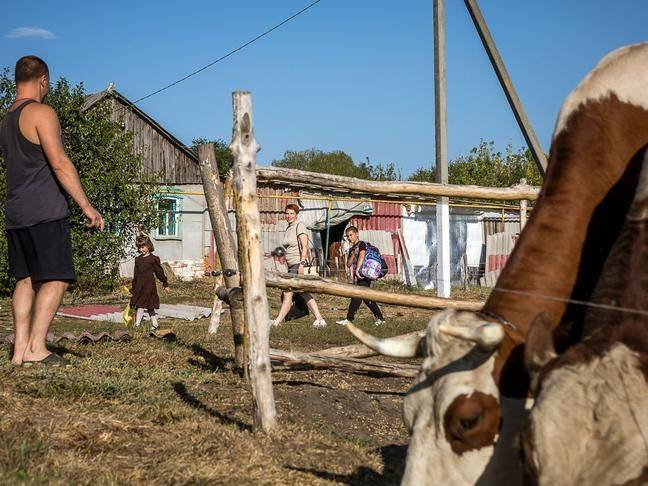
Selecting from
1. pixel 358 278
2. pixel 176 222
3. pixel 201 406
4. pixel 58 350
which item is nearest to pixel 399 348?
pixel 201 406

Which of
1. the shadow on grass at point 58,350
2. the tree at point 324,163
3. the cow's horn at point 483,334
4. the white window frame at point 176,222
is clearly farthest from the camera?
the tree at point 324,163

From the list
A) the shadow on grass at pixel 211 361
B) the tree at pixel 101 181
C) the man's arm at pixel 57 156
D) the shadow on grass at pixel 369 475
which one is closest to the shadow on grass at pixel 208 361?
the shadow on grass at pixel 211 361

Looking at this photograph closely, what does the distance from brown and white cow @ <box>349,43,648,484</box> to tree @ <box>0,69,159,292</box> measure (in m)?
16.1

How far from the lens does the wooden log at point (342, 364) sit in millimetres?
6832

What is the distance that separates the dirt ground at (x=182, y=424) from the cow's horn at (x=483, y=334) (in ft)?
5.07

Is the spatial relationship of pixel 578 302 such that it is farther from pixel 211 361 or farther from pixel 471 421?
pixel 211 361

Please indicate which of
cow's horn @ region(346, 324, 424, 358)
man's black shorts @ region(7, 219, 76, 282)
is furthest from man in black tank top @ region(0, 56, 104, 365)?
cow's horn @ region(346, 324, 424, 358)

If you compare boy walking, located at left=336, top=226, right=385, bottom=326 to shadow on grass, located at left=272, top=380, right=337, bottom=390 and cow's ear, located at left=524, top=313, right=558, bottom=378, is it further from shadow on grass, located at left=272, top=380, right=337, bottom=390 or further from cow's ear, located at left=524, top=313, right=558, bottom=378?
cow's ear, located at left=524, top=313, right=558, bottom=378

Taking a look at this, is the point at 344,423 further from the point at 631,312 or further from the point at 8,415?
the point at 631,312

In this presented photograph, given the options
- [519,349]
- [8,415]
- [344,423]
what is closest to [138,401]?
[8,415]

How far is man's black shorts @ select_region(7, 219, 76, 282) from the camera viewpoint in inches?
251

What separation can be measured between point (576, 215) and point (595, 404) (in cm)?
154

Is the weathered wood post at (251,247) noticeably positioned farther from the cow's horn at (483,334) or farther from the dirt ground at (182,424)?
the cow's horn at (483,334)

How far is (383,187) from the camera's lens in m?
7.14
